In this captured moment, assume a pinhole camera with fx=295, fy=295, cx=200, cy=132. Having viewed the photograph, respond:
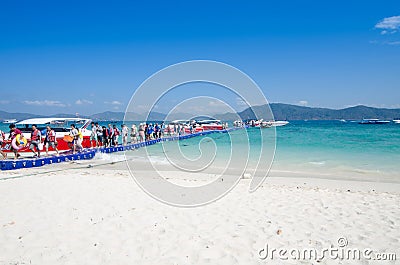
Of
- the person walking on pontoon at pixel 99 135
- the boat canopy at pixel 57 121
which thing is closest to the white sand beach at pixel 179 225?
the boat canopy at pixel 57 121

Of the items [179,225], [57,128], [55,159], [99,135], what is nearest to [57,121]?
[57,128]

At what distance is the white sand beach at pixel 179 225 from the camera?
4.29 m

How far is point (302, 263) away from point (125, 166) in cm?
1140

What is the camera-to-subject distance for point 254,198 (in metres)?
7.67

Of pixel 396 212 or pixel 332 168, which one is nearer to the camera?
pixel 396 212

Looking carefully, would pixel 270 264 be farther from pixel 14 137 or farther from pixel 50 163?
pixel 14 137

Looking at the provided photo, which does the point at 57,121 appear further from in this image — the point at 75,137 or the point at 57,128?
the point at 75,137

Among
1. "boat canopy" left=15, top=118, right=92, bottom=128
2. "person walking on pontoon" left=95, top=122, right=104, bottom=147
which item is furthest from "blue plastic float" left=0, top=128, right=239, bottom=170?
"boat canopy" left=15, top=118, right=92, bottom=128

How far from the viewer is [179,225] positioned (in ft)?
18.0

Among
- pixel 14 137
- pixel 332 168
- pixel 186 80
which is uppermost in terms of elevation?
pixel 186 80

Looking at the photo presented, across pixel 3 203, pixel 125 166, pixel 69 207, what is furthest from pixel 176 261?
pixel 125 166

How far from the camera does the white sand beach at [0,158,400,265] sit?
4.29 metres

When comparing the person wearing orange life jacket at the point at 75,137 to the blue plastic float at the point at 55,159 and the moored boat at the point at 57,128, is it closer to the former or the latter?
the blue plastic float at the point at 55,159

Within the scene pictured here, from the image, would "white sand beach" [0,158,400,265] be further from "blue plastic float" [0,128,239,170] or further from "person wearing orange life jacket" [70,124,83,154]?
"person wearing orange life jacket" [70,124,83,154]
